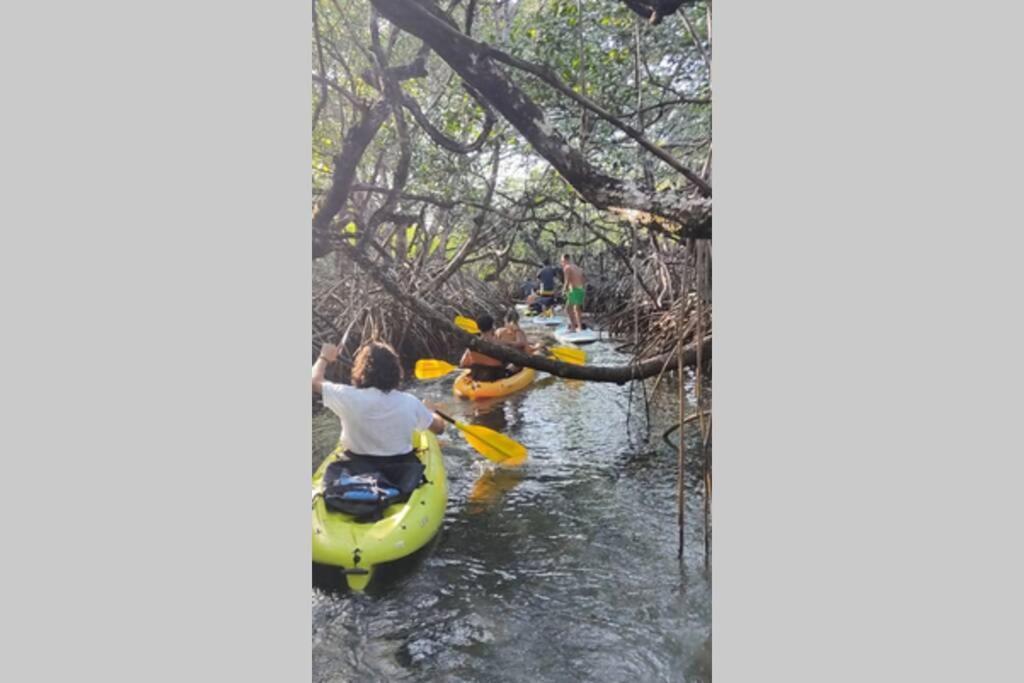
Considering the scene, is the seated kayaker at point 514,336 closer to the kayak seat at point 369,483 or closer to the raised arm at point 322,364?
the kayak seat at point 369,483

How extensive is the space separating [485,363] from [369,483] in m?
0.85

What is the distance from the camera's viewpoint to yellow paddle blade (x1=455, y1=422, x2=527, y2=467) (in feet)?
10.5

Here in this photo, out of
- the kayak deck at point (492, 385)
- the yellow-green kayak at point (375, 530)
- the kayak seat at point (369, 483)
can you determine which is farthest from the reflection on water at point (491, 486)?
the kayak deck at point (492, 385)

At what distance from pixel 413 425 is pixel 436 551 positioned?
534 mm

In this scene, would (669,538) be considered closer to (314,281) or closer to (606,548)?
(606,548)

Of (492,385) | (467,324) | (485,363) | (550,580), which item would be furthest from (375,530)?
(467,324)

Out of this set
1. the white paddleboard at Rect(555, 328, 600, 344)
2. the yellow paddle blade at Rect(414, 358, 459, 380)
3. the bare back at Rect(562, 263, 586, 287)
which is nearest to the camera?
the yellow paddle blade at Rect(414, 358, 459, 380)

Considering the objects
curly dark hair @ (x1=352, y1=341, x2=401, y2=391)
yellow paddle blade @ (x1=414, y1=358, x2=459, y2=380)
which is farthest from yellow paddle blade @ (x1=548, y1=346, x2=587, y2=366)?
curly dark hair @ (x1=352, y1=341, x2=401, y2=391)

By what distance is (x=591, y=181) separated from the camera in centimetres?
275

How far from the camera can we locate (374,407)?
3.09 metres

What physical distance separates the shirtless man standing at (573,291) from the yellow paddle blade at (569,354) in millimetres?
286

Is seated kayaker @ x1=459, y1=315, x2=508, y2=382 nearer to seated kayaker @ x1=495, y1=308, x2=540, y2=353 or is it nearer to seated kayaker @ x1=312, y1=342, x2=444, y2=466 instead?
seated kayaker @ x1=495, y1=308, x2=540, y2=353

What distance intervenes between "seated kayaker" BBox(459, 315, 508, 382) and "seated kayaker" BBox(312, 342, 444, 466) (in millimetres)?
351

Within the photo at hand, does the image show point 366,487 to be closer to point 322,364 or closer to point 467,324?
point 322,364
